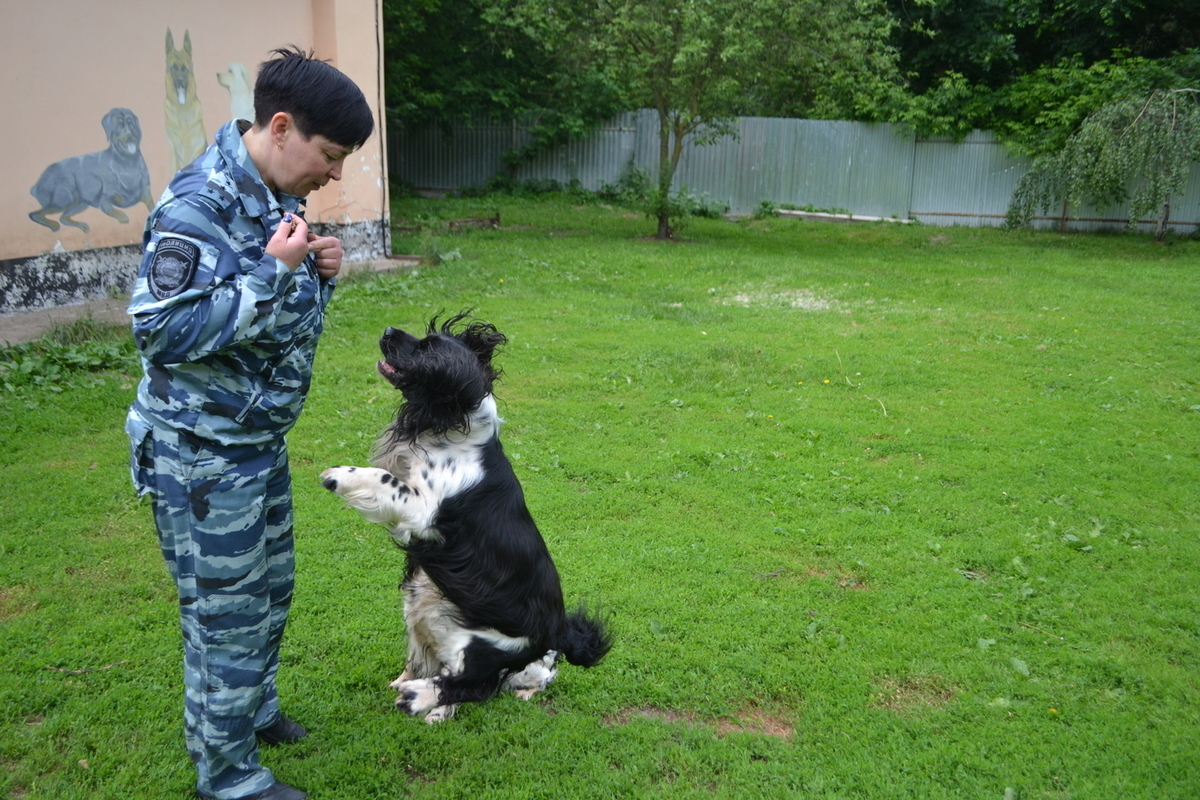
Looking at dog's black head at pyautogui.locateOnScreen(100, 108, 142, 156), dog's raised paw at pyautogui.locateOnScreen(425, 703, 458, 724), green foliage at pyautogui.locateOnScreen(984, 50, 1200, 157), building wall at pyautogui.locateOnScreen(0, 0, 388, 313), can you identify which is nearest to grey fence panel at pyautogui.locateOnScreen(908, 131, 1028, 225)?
green foliage at pyautogui.locateOnScreen(984, 50, 1200, 157)

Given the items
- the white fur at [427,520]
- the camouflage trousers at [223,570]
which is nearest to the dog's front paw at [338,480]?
the white fur at [427,520]

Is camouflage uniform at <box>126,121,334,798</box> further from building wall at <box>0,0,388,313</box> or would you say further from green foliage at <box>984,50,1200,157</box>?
green foliage at <box>984,50,1200,157</box>

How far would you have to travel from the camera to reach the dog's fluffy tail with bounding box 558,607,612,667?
3455mm

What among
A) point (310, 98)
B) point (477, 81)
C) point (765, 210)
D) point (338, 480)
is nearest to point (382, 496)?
point (338, 480)

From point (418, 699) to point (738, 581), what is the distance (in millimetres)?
1733

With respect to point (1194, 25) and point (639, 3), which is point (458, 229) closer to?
point (639, 3)

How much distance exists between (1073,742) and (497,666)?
2136 millimetres

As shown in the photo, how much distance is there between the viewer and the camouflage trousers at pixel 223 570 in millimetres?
2334

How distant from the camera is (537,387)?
7312mm

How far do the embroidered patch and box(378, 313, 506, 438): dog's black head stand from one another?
951 mm

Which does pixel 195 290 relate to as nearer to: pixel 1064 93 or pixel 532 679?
pixel 532 679

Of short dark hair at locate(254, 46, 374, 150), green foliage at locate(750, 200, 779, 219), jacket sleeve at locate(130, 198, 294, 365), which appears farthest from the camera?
green foliage at locate(750, 200, 779, 219)

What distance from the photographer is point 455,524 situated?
10.1 ft

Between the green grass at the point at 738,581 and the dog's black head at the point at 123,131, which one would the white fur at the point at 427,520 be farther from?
the dog's black head at the point at 123,131
